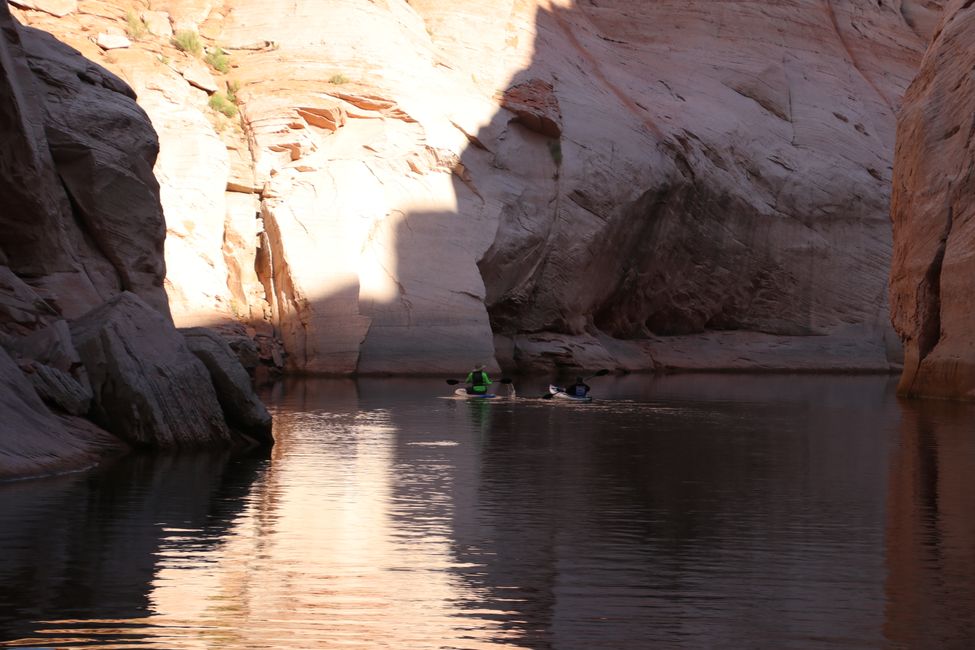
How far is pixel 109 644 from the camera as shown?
7.23 m

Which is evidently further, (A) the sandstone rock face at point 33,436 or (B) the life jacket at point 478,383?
(B) the life jacket at point 478,383

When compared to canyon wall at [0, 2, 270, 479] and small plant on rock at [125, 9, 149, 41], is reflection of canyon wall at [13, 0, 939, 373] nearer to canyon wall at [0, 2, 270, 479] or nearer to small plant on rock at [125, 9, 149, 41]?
small plant on rock at [125, 9, 149, 41]

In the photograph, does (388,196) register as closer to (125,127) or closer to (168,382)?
(125,127)

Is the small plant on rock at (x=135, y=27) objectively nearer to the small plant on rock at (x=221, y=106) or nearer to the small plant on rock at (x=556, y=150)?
the small plant on rock at (x=221, y=106)

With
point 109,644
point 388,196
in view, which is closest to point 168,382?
point 109,644

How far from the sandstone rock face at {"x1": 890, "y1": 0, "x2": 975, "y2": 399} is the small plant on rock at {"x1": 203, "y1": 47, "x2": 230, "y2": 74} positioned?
21082 mm

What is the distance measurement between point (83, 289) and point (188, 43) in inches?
946

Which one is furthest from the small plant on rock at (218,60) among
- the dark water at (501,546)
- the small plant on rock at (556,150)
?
the dark water at (501,546)

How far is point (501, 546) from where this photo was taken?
10586 mm

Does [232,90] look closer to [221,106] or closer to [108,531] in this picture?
[221,106]

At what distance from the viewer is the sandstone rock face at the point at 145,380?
1630cm

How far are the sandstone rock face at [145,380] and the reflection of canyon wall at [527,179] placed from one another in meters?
20.1

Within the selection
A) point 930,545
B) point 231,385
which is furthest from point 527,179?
point 930,545

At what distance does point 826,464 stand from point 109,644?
11695mm
